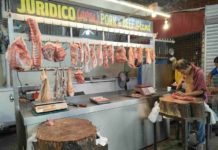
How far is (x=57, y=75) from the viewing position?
9.89 feet

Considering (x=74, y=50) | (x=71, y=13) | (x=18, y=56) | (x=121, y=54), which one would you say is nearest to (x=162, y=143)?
(x=121, y=54)

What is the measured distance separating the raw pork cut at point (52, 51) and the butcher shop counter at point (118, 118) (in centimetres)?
76

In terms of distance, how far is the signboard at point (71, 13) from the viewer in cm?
263

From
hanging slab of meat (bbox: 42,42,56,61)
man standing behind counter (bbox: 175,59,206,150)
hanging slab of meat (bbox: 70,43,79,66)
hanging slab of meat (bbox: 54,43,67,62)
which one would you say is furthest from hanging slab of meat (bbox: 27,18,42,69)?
man standing behind counter (bbox: 175,59,206,150)

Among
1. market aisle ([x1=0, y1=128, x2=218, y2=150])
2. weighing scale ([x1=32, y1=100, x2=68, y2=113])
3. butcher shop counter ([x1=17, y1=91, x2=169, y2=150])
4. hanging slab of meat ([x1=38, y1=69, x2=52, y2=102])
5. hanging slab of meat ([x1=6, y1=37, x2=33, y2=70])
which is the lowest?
market aisle ([x1=0, y1=128, x2=218, y2=150])

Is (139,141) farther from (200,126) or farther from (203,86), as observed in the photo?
(203,86)

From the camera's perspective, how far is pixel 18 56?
7.76 feet

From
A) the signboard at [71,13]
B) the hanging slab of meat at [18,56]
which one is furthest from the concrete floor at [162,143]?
the hanging slab of meat at [18,56]

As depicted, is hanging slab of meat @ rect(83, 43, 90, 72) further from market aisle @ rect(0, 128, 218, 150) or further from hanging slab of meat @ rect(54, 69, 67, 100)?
market aisle @ rect(0, 128, 218, 150)

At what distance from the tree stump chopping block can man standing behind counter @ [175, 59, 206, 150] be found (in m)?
2.03

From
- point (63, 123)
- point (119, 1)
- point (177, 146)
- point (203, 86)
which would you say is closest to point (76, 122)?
point (63, 123)

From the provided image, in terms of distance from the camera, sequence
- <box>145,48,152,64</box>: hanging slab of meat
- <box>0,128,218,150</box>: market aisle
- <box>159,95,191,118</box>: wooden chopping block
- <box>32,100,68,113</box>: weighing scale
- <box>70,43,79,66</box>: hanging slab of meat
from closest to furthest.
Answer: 1. <box>32,100,68,113</box>: weighing scale
2. <box>159,95,191,118</box>: wooden chopping block
3. <box>70,43,79,66</box>: hanging slab of meat
4. <box>0,128,218,150</box>: market aisle
5. <box>145,48,152,64</box>: hanging slab of meat

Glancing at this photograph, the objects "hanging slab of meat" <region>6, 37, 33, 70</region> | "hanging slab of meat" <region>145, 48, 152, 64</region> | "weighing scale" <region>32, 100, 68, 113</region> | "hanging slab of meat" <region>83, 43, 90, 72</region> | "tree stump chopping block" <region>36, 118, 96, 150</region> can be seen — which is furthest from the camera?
"hanging slab of meat" <region>145, 48, 152, 64</region>

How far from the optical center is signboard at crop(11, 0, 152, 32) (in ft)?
8.63
